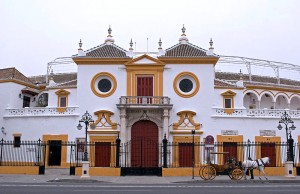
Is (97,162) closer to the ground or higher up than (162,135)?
Answer: closer to the ground

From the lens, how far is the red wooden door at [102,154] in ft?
107

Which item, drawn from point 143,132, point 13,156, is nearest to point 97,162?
point 143,132

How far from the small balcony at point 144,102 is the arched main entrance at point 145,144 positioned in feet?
5.64

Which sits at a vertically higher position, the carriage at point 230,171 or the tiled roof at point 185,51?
the tiled roof at point 185,51

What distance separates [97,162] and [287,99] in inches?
877

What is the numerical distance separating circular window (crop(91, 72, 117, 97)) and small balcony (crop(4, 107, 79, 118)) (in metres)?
2.41

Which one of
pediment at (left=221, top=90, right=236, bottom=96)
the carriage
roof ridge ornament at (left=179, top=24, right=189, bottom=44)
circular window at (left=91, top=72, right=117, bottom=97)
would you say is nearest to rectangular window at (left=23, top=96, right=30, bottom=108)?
circular window at (left=91, top=72, right=117, bottom=97)

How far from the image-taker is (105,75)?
112 feet

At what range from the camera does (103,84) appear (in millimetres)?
34250

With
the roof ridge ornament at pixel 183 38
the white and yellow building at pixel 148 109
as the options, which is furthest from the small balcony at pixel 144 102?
the roof ridge ornament at pixel 183 38

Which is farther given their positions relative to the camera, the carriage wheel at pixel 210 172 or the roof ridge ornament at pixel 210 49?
the roof ridge ornament at pixel 210 49

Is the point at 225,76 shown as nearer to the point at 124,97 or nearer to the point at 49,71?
the point at 124,97

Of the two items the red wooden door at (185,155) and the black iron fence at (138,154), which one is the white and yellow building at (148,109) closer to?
the black iron fence at (138,154)

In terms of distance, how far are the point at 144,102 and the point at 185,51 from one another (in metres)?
6.02
